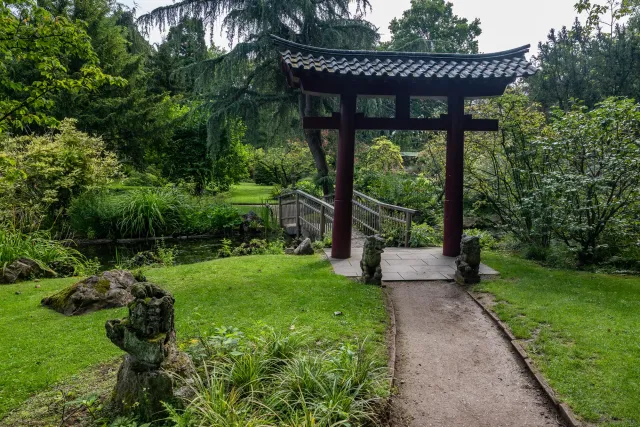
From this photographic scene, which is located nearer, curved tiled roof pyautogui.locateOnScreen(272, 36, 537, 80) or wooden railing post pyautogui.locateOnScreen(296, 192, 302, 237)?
curved tiled roof pyautogui.locateOnScreen(272, 36, 537, 80)

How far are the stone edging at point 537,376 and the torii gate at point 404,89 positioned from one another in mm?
3002

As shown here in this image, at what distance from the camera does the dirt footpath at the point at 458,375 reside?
296 cm

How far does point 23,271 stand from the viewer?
22.8ft

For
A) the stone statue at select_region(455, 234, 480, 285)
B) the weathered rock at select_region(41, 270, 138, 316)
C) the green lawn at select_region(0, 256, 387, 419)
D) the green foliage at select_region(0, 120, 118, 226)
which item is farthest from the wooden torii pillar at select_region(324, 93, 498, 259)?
the green foliage at select_region(0, 120, 118, 226)

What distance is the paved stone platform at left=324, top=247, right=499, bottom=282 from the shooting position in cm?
641

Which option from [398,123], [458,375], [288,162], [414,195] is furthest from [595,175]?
[288,162]

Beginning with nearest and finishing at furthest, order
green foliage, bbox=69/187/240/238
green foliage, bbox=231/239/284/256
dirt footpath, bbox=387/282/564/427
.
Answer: dirt footpath, bbox=387/282/564/427 → green foliage, bbox=231/239/284/256 → green foliage, bbox=69/187/240/238

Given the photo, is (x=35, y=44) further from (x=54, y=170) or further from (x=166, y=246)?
(x=166, y=246)

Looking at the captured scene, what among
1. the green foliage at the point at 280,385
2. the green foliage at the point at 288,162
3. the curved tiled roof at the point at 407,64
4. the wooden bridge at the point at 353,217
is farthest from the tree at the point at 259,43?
the green foliage at the point at 280,385

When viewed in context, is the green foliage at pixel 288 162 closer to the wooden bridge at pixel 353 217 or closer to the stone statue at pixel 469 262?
the wooden bridge at pixel 353 217

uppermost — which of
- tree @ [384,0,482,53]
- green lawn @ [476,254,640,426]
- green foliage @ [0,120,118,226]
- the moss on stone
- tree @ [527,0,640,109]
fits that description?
tree @ [384,0,482,53]

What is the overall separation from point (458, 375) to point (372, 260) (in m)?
2.46

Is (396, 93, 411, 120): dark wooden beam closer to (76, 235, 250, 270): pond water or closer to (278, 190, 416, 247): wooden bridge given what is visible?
(278, 190, 416, 247): wooden bridge

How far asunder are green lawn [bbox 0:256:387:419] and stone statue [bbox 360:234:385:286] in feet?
0.82
